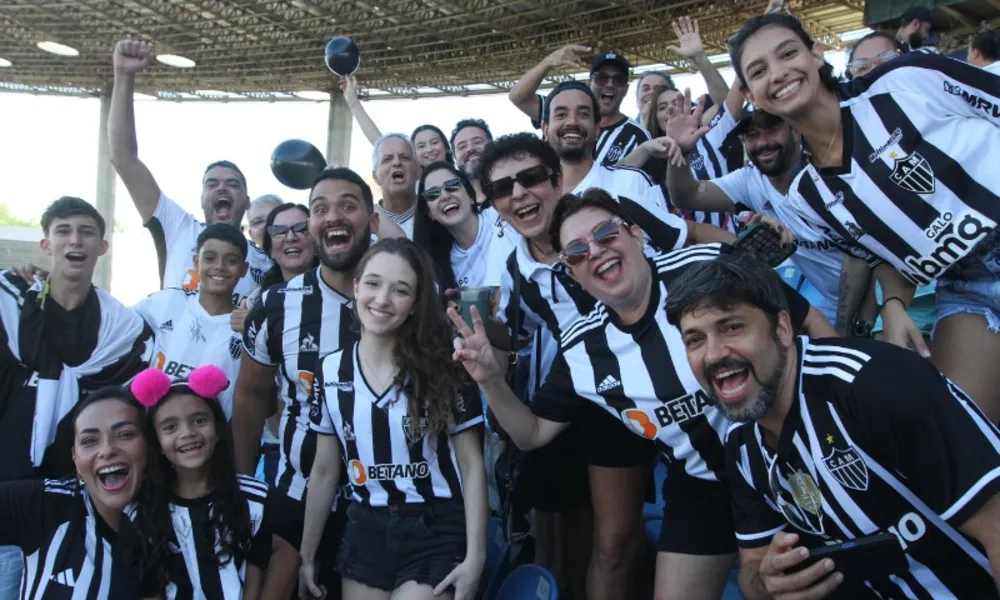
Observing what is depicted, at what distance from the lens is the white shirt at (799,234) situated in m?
3.40

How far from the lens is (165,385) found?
3148mm

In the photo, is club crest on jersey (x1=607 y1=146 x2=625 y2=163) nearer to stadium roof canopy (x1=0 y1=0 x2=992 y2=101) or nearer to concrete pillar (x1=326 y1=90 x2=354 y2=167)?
stadium roof canopy (x1=0 y1=0 x2=992 y2=101)

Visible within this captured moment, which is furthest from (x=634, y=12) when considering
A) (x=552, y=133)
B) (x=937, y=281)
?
(x=937, y=281)

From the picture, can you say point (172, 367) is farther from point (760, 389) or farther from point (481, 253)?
point (760, 389)

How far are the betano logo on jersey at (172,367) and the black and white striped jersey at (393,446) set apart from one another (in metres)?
1.19

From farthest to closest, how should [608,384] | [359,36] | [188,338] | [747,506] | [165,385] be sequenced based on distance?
1. [359,36]
2. [188,338]
3. [165,385]
4. [608,384]
5. [747,506]

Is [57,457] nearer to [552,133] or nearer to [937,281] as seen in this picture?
[552,133]

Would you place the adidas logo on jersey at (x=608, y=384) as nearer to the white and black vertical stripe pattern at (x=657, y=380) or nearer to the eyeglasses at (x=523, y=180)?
the white and black vertical stripe pattern at (x=657, y=380)

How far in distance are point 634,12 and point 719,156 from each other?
12645 millimetres

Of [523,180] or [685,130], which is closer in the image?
[523,180]

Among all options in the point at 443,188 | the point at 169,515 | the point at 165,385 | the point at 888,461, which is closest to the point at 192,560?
the point at 169,515

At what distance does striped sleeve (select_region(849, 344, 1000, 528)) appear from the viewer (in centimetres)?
170

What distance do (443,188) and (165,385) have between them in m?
1.99

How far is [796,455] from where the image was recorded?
2.03 meters
